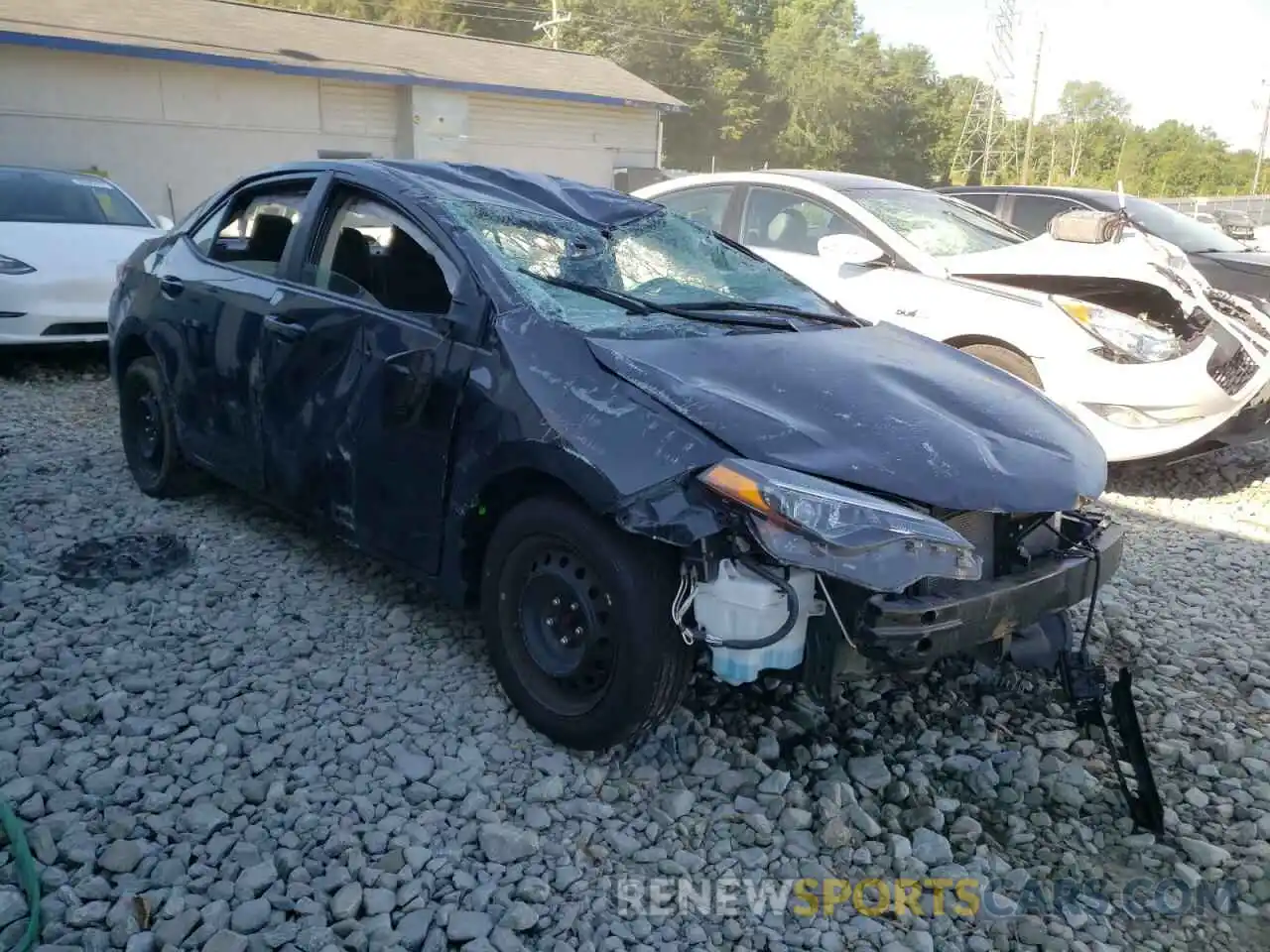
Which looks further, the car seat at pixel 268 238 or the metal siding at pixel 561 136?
the metal siding at pixel 561 136

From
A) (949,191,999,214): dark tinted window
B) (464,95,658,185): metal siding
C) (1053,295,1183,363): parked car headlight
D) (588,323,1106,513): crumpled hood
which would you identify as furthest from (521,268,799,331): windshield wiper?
(464,95,658,185): metal siding

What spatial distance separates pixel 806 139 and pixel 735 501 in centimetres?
5491

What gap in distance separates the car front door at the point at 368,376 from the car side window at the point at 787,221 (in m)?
3.59

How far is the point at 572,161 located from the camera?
2448cm

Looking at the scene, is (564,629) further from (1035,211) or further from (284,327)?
(1035,211)

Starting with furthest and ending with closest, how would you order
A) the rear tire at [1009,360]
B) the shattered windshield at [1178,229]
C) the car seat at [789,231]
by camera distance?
the shattered windshield at [1178,229] → the car seat at [789,231] → the rear tire at [1009,360]

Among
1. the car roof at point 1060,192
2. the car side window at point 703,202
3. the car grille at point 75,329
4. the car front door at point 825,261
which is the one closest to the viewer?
the car front door at point 825,261

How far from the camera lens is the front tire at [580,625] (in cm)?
272

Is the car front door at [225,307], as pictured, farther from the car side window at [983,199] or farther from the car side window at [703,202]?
the car side window at [983,199]

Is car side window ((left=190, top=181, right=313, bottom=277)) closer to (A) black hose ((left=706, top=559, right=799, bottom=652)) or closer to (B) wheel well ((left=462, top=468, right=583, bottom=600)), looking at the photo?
(B) wheel well ((left=462, top=468, right=583, bottom=600))

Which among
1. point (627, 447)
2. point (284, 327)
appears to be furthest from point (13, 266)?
point (627, 447)

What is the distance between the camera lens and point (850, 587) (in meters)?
2.58

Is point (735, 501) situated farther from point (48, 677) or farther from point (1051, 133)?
point (1051, 133)

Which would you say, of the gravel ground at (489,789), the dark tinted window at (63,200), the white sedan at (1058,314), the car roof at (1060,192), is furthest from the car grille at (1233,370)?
the dark tinted window at (63,200)
